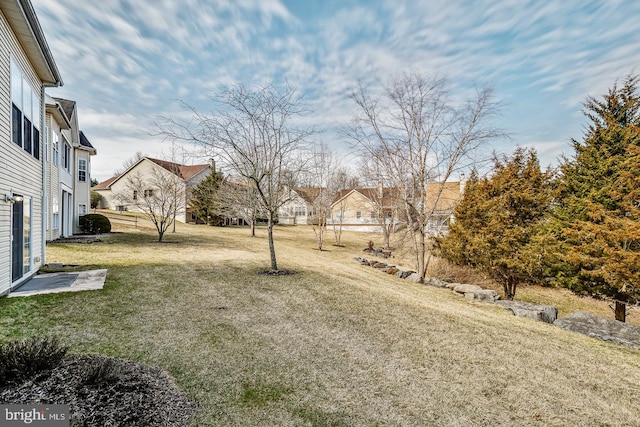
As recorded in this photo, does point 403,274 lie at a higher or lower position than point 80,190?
lower

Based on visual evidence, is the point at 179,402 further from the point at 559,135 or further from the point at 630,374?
the point at 559,135

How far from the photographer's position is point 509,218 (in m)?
12.3

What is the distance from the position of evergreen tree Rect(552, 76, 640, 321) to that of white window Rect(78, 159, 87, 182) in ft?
79.3

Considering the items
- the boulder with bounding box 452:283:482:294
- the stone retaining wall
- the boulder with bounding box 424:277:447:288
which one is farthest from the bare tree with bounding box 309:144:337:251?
the stone retaining wall

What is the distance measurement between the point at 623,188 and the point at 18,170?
17098 millimetres

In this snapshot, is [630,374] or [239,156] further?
[239,156]

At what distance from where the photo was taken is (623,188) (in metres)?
10.4

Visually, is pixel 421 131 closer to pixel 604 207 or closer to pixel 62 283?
pixel 604 207

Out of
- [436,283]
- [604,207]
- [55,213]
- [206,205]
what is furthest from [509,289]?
[206,205]

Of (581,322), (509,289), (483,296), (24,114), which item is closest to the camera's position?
(24,114)

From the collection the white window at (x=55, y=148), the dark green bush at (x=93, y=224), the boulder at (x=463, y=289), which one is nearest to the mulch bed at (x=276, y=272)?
the boulder at (x=463, y=289)

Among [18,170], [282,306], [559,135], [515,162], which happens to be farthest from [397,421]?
[559,135]

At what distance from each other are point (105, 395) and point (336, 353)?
3.15 m

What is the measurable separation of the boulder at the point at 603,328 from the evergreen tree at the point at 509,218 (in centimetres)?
323
